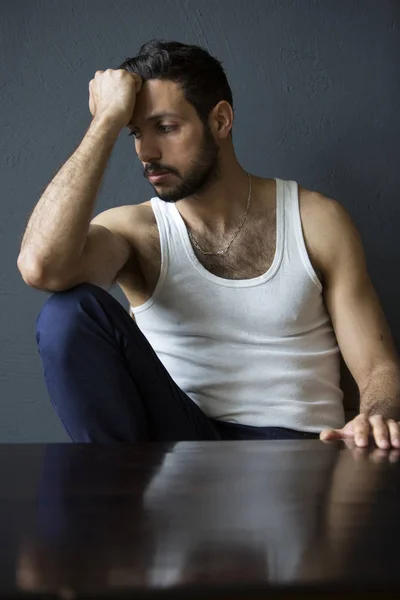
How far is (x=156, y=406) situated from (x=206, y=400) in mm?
180

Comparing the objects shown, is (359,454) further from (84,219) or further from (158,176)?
(158,176)

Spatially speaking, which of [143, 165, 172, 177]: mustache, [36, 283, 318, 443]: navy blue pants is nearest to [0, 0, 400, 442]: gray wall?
[143, 165, 172, 177]: mustache

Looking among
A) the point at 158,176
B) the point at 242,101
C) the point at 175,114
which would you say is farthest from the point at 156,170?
the point at 242,101

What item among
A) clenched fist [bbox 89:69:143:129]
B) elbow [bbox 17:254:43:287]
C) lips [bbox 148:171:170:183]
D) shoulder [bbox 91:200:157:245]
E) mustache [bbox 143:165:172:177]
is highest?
clenched fist [bbox 89:69:143:129]

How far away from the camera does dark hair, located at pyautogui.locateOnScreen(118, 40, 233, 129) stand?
5.74ft

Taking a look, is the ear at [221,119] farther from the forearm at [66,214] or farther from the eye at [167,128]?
the forearm at [66,214]

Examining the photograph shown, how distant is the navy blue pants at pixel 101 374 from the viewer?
147 centimetres

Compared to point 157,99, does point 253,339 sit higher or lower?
lower

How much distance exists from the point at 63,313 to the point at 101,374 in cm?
12

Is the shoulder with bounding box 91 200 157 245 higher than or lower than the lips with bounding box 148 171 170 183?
lower

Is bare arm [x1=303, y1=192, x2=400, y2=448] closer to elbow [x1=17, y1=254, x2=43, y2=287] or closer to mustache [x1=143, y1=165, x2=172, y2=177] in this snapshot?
mustache [x1=143, y1=165, x2=172, y2=177]

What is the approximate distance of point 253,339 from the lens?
1.73 m

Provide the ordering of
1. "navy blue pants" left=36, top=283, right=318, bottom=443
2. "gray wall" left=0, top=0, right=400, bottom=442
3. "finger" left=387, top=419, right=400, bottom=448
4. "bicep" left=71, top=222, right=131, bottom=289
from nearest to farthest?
1. "finger" left=387, top=419, right=400, bottom=448
2. "navy blue pants" left=36, top=283, right=318, bottom=443
3. "bicep" left=71, top=222, right=131, bottom=289
4. "gray wall" left=0, top=0, right=400, bottom=442

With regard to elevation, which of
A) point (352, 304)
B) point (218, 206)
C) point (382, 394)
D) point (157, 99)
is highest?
point (157, 99)
